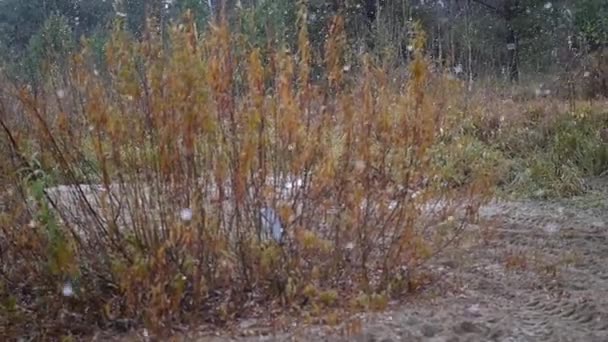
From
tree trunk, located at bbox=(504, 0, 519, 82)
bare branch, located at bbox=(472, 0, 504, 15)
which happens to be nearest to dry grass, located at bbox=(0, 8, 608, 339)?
tree trunk, located at bbox=(504, 0, 519, 82)

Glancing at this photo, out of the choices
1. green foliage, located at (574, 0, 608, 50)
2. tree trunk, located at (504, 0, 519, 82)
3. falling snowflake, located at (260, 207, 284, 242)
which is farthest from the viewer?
tree trunk, located at (504, 0, 519, 82)

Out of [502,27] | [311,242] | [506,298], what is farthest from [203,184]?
[502,27]

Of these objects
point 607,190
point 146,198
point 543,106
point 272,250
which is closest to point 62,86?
point 146,198

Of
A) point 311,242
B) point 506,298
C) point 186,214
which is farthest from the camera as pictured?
Result: point 506,298

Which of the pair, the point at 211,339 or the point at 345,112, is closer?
the point at 211,339

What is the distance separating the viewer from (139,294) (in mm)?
2973

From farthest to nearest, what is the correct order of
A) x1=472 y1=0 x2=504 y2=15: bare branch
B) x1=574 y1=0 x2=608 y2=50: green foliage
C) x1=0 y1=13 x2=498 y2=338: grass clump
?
x1=472 y1=0 x2=504 y2=15: bare branch < x1=574 y1=0 x2=608 y2=50: green foliage < x1=0 y1=13 x2=498 y2=338: grass clump

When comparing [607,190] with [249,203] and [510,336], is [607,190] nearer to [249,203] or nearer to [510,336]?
[510,336]

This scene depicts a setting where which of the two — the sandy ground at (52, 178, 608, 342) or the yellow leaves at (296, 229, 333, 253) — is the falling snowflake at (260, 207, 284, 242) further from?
the sandy ground at (52, 178, 608, 342)

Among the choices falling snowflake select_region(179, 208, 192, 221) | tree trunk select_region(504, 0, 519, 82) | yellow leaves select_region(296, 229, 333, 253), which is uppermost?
tree trunk select_region(504, 0, 519, 82)

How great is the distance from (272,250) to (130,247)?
2.00ft

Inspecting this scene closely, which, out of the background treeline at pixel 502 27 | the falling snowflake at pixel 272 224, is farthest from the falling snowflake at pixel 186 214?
the background treeline at pixel 502 27

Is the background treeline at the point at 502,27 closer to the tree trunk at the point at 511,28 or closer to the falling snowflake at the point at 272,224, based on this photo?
the tree trunk at the point at 511,28

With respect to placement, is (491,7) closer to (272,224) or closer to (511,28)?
(511,28)
